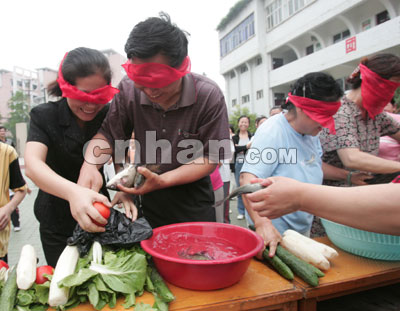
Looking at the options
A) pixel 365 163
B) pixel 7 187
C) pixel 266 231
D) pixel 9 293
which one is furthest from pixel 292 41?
pixel 9 293

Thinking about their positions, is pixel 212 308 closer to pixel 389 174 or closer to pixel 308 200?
pixel 308 200

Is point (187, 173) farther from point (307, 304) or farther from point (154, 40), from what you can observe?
point (307, 304)

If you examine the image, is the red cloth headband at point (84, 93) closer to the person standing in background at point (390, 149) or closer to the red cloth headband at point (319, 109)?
the red cloth headband at point (319, 109)

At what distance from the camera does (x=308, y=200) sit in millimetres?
1386

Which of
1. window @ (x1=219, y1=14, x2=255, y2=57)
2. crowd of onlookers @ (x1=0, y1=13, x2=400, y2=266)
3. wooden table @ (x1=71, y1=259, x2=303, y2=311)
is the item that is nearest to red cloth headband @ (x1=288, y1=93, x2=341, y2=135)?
crowd of onlookers @ (x1=0, y1=13, x2=400, y2=266)

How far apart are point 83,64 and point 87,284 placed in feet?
4.66

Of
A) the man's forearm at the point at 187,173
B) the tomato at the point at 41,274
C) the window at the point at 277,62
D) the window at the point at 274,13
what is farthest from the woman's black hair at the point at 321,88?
the window at the point at 277,62

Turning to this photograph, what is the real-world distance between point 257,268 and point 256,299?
0.31m

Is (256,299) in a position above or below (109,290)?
below

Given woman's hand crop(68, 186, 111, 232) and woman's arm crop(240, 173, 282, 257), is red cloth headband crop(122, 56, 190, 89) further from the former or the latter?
woman's arm crop(240, 173, 282, 257)

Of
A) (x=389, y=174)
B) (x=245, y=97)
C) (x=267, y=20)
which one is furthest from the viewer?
(x=245, y=97)

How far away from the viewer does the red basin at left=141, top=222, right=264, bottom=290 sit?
140 cm

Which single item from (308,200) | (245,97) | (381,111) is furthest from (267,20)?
(308,200)

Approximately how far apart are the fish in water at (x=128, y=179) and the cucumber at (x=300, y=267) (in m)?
0.96
